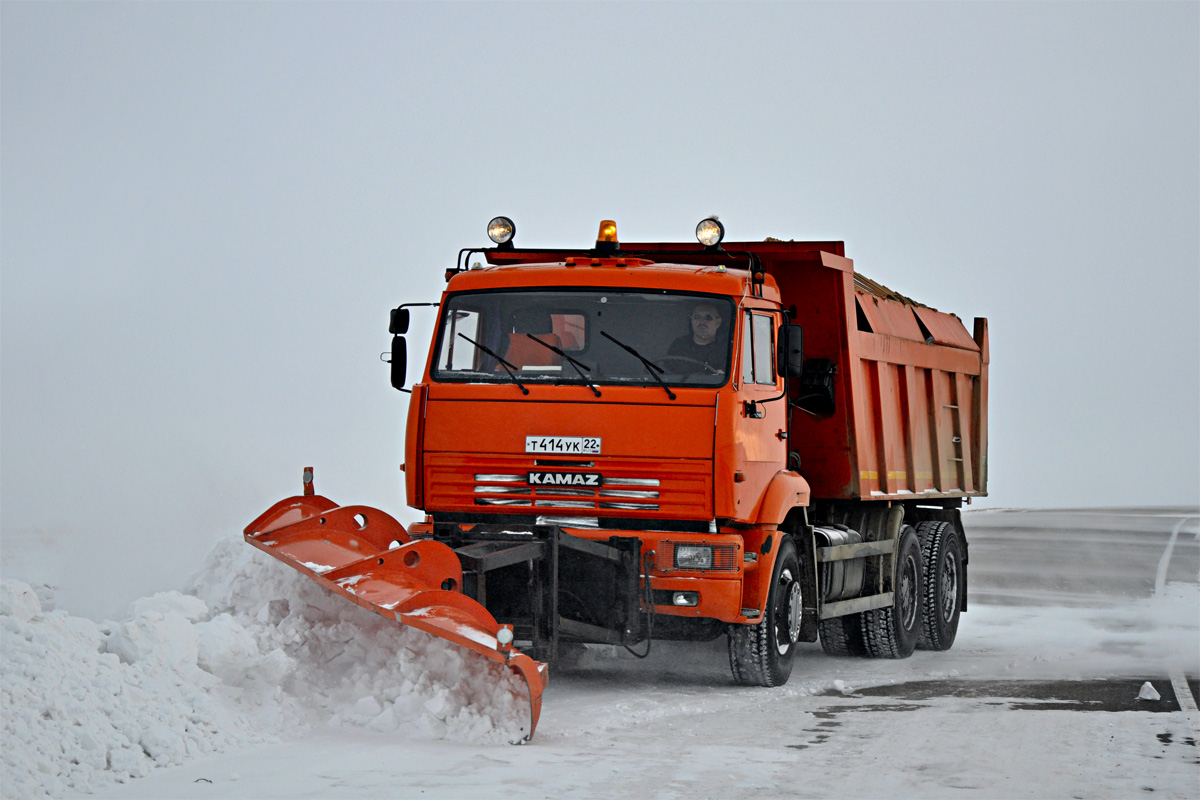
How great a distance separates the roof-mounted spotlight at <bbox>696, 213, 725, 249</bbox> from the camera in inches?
Answer: 417

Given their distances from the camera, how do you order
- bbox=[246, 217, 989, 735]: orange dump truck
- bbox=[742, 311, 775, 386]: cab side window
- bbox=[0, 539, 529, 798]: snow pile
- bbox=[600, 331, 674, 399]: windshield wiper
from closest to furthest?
bbox=[0, 539, 529, 798]: snow pile → bbox=[246, 217, 989, 735]: orange dump truck → bbox=[600, 331, 674, 399]: windshield wiper → bbox=[742, 311, 775, 386]: cab side window

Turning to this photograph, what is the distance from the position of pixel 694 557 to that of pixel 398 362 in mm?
2494

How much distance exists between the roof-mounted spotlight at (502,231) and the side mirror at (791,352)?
7.92 ft

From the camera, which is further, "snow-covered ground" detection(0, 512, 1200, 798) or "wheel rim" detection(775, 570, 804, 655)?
"wheel rim" detection(775, 570, 804, 655)

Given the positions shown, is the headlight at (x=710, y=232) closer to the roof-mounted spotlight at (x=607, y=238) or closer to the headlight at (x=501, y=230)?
the roof-mounted spotlight at (x=607, y=238)

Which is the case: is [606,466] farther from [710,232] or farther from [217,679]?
[217,679]

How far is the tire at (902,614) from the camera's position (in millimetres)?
12953

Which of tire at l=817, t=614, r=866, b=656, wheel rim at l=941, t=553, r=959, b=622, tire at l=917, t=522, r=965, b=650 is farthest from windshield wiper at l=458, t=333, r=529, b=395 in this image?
wheel rim at l=941, t=553, r=959, b=622

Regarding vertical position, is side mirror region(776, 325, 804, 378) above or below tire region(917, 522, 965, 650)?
above

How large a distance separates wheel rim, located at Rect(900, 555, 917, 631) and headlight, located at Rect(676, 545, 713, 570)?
432 centimetres

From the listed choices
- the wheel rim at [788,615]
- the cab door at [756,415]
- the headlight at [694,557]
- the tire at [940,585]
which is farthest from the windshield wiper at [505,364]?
the tire at [940,585]

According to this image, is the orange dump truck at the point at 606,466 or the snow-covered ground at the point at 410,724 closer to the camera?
the snow-covered ground at the point at 410,724

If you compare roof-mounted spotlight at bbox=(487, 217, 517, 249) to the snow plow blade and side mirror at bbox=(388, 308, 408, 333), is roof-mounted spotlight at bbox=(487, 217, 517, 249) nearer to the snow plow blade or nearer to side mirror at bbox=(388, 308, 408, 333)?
side mirror at bbox=(388, 308, 408, 333)

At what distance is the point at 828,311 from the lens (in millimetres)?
11523
